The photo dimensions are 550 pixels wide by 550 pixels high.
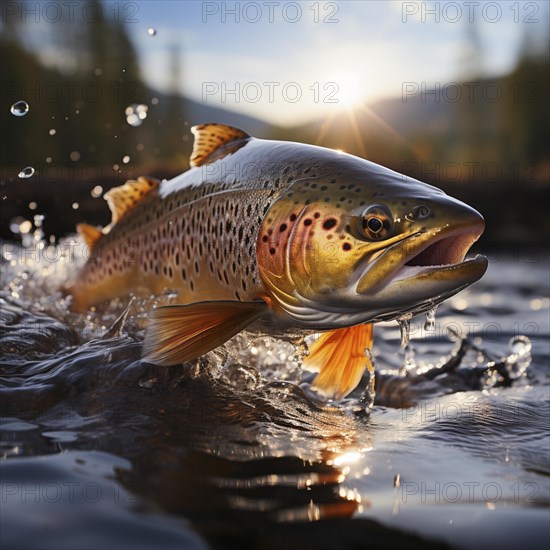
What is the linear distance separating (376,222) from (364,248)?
120 mm

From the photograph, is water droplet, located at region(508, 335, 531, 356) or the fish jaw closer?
the fish jaw

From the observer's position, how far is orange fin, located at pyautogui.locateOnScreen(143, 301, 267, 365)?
3.41 meters

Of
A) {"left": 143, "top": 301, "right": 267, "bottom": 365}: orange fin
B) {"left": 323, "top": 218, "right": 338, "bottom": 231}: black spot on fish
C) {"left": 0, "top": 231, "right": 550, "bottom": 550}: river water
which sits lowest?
{"left": 0, "top": 231, "right": 550, "bottom": 550}: river water

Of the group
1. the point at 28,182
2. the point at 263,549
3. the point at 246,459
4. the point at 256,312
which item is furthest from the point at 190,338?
the point at 28,182

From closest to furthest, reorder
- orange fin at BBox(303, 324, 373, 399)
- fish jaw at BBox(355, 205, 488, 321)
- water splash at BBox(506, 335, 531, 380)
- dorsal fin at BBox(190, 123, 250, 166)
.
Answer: fish jaw at BBox(355, 205, 488, 321) → orange fin at BBox(303, 324, 373, 399) → dorsal fin at BBox(190, 123, 250, 166) → water splash at BBox(506, 335, 531, 380)

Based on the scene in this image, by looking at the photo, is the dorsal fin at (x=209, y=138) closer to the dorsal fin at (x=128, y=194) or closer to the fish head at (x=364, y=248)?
the dorsal fin at (x=128, y=194)

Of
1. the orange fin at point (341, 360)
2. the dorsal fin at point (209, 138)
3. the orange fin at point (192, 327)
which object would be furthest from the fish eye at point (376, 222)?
the dorsal fin at point (209, 138)

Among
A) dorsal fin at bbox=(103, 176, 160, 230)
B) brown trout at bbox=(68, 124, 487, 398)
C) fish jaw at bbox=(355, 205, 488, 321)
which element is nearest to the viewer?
fish jaw at bbox=(355, 205, 488, 321)

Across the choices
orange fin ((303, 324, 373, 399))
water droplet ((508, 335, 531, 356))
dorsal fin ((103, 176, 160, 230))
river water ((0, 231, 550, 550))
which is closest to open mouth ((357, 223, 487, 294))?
river water ((0, 231, 550, 550))

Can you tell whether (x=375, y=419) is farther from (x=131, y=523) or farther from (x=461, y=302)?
(x=461, y=302)

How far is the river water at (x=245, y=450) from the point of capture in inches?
95.7

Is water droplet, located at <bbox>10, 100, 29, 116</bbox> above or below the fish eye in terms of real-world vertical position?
above

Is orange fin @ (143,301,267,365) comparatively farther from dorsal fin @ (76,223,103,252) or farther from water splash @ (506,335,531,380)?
water splash @ (506,335,531,380)

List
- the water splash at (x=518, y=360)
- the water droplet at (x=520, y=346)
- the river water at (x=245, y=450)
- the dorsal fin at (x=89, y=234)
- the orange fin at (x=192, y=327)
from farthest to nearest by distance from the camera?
the water droplet at (x=520, y=346)
the water splash at (x=518, y=360)
the dorsal fin at (x=89, y=234)
the orange fin at (x=192, y=327)
the river water at (x=245, y=450)
